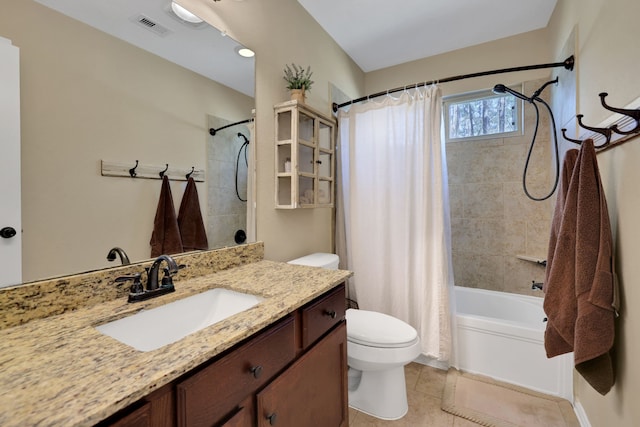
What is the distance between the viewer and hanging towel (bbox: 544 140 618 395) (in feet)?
3.58

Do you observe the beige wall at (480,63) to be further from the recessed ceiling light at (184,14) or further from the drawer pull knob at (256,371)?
the drawer pull knob at (256,371)

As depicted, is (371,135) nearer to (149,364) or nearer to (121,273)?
(121,273)

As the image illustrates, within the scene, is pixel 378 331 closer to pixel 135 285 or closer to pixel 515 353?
pixel 515 353

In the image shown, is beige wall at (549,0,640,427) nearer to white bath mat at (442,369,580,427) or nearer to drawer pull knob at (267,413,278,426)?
white bath mat at (442,369,580,427)

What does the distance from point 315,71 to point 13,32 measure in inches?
65.6

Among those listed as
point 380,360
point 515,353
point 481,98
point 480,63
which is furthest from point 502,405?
point 480,63

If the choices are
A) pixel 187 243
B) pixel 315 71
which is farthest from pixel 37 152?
pixel 315 71

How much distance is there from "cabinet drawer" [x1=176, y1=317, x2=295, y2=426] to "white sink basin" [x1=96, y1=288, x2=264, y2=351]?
21 cm

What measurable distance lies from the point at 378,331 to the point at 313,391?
0.68m

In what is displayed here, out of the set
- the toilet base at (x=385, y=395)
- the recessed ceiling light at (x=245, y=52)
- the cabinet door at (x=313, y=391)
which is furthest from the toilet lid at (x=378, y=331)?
the recessed ceiling light at (x=245, y=52)

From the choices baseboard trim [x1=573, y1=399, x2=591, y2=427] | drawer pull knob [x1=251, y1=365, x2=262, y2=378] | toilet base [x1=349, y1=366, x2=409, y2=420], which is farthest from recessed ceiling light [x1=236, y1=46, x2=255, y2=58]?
baseboard trim [x1=573, y1=399, x2=591, y2=427]

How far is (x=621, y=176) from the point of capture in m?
1.14

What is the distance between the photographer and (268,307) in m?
0.91

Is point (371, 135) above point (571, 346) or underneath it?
above
